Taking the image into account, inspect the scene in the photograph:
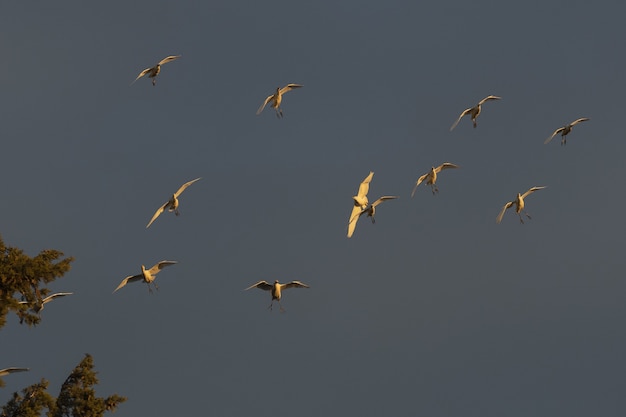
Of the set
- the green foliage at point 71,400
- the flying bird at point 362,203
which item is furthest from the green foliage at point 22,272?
the flying bird at point 362,203

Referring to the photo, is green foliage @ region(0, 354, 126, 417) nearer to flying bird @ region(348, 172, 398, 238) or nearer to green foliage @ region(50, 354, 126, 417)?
green foliage @ region(50, 354, 126, 417)

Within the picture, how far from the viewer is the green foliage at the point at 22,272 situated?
47.8 m

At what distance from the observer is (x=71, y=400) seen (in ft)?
178

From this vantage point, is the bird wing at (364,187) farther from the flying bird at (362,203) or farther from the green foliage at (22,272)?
the green foliage at (22,272)

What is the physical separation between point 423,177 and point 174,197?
13.7 meters

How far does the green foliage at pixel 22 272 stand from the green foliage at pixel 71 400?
171 inches

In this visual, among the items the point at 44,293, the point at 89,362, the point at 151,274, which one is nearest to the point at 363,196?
the point at 151,274

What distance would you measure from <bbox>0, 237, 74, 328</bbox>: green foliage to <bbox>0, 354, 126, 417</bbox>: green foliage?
434cm

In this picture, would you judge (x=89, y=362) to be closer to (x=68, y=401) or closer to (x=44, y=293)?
(x=68, y=401)

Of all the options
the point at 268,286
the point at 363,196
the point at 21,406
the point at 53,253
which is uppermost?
the point at 363,196

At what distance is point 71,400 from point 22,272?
8121 millimetres

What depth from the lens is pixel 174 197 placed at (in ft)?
229

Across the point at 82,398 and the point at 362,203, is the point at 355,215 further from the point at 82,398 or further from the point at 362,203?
the point at 82,398

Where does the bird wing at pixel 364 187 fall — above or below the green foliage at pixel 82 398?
above
